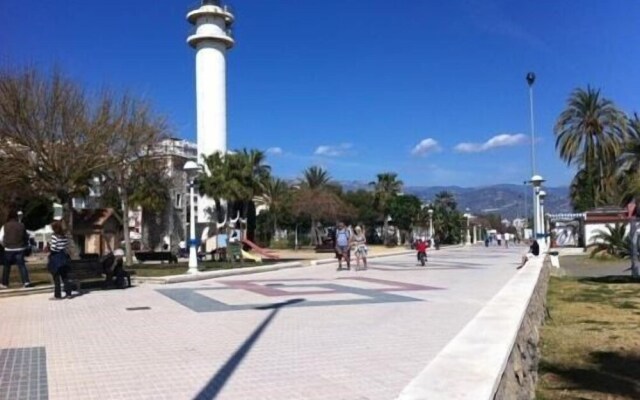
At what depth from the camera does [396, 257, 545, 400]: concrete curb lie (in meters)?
3.60

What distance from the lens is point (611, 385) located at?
7.21 metres

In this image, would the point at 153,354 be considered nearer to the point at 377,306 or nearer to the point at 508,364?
the point at 508,364

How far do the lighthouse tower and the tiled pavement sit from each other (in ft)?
117

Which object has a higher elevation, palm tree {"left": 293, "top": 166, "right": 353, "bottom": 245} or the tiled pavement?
palm tree {"left": 293, "top": 166, "right": 353, "bottom": 245}

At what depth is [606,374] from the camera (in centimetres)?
769

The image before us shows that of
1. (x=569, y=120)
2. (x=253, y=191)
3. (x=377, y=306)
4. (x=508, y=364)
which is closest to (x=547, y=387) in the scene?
(x=508, y=364)

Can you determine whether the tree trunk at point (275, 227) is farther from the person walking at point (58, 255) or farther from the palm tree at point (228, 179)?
the person walking at point (58, 255)

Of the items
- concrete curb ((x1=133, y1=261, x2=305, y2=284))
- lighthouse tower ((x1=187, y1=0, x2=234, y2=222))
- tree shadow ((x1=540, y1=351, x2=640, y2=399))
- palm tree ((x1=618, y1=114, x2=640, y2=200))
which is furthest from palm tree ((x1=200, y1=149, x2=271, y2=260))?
tree shadow ((x1=540, y1=351, x2=640, y2=399))

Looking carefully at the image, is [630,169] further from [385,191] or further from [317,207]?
[385,191]

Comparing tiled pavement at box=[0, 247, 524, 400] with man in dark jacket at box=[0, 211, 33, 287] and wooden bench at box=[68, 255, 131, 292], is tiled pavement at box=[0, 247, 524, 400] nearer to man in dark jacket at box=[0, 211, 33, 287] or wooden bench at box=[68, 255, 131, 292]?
wooden bench at box=[68, 255, 131, 292]

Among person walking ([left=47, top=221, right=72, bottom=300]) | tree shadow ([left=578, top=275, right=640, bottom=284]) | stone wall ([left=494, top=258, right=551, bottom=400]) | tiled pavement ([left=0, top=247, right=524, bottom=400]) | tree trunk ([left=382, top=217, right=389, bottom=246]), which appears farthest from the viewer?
tree trunk ([left=382, top=217, right=389, bottom=246])

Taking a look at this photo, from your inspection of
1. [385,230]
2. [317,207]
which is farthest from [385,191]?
[317,207]

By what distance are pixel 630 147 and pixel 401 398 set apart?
2622 cm

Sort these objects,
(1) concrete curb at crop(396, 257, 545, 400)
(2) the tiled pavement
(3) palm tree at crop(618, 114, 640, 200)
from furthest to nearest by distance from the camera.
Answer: (3) palm tree at crop(618, 114, 640, 200)
(2) the tiled pavement
(1) concrete curb at crop(396, 257, 545, 400)
